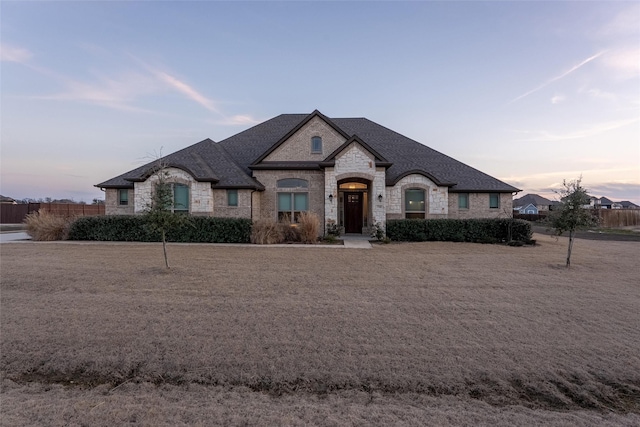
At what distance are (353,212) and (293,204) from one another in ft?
13.4

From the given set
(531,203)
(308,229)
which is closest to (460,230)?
(308,229)

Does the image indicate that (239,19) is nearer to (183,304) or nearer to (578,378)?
(183,304)

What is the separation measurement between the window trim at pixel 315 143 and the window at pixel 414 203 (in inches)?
237

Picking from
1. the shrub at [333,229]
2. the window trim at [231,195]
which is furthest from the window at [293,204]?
Answer: the window trim at [231,195]

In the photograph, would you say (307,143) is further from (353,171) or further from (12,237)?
(12,237)

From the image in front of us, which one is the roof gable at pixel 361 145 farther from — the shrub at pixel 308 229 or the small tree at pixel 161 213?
the small tree at pixel 161 213

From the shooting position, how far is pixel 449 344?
4574 mm

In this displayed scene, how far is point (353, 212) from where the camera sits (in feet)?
67.1

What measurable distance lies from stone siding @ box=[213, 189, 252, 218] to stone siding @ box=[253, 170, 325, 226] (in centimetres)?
101

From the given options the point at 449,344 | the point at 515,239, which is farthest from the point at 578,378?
the point at 515,239

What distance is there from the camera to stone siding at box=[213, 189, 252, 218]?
1803 cm

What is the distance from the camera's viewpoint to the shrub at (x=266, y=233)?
15.2 meters

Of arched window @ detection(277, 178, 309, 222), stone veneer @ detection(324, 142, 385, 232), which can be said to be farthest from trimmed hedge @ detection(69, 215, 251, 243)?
stone veneer @ detection(324, 142, 385, 232)

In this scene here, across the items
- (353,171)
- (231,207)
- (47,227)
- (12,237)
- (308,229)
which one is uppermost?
(353,171)
